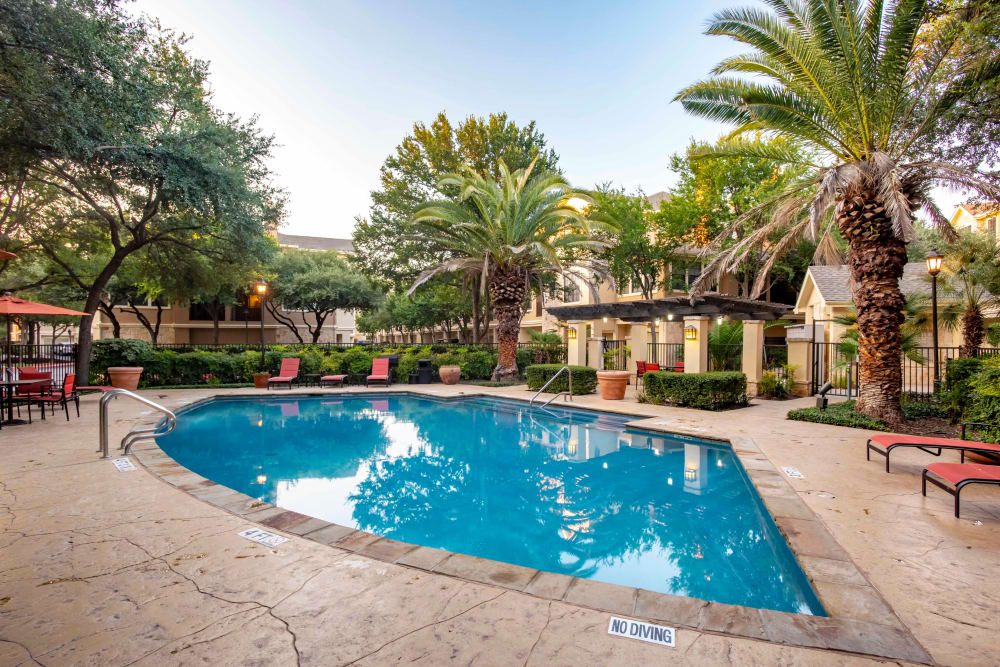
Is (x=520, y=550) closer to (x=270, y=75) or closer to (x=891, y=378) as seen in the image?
(x=891, y=378)

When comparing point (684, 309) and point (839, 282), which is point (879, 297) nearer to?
point (684, 309)

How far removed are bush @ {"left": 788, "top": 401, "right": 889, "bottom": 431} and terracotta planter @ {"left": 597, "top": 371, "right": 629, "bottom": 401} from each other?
14.2ft

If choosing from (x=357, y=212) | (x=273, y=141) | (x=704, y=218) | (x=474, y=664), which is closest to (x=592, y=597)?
(x=474, y=664)

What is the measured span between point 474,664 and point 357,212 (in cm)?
2429

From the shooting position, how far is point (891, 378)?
29.9 ft

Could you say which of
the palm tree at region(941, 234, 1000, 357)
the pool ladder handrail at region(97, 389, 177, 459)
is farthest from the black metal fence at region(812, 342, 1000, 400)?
the pool ladder handrail at region(97, 389, 177, 459)

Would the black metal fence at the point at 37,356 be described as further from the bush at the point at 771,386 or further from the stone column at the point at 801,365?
the stone column at the point at 801,365

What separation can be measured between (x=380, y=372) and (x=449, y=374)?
273cm

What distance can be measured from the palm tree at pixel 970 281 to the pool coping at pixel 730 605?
1261 cm

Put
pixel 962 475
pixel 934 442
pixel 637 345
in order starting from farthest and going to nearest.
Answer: pixel 637 345 < pixel 934 442 < pixel 962 475

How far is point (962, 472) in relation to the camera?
4.36 metres

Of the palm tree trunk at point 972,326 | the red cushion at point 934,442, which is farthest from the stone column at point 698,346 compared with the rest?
the red cushion at point 934,442

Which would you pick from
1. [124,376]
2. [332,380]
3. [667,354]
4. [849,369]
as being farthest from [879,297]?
[124,376]

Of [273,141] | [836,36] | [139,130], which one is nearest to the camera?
[836,36]
